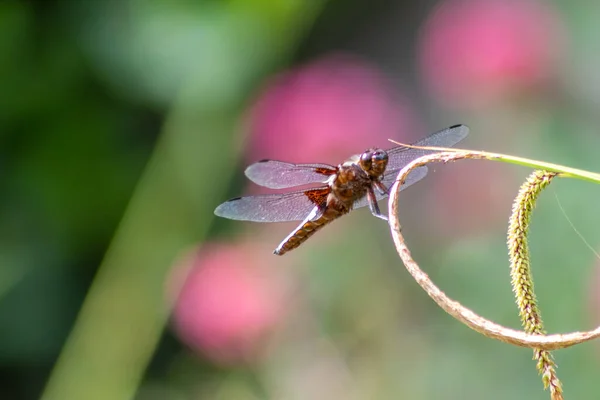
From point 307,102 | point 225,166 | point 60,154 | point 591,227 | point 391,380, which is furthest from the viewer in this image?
point 60,154

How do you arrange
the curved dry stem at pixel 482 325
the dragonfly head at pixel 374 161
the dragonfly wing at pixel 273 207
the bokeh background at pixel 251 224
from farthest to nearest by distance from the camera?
the bokeh background at pixel 251 224 → the dragonfly wing at pixel 273 207 → the dragonfly head at pixel 374 161 → the curved dry stem at pixel 482 325

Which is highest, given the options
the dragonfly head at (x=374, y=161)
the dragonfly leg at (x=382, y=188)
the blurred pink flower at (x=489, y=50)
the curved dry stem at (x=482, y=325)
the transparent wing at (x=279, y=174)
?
the blurred pink flower at (x=489, y=50)

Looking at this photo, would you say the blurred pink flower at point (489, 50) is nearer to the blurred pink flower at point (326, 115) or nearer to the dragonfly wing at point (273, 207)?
the blurred pink flower at point (326, 115)

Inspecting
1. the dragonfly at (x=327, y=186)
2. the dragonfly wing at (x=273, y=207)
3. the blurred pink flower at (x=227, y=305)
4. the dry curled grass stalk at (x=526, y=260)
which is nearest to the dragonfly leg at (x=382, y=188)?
the dragonfly at (x=327, y=186)

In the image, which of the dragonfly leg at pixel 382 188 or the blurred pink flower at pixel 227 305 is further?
the blurred pink flower at pixel 227 305

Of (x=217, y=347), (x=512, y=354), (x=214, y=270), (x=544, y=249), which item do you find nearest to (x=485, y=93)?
(x=544, y=249)

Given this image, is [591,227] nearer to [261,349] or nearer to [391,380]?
[391,380]
